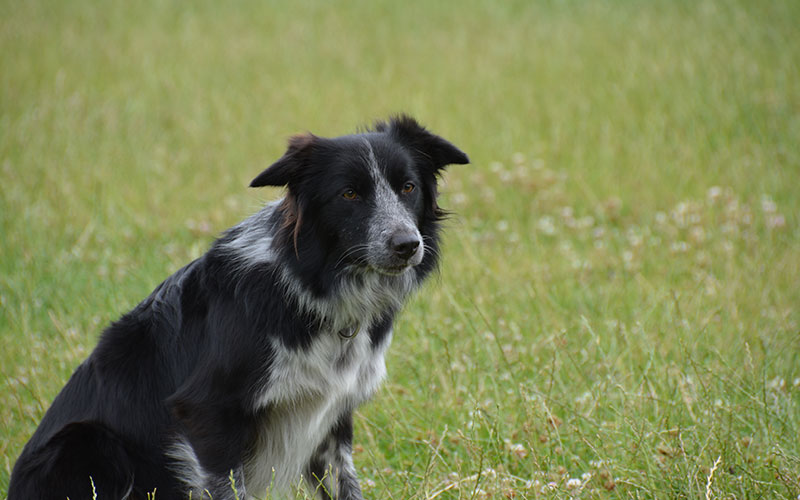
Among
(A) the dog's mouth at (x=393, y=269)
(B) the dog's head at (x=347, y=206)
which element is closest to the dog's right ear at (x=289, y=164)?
(B) the dog's head at (x=347, y=206)

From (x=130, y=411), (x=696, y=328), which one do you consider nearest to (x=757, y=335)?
(x=696, y=328)

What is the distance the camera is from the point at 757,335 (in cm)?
454

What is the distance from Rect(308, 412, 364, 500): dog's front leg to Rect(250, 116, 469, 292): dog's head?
742 mm

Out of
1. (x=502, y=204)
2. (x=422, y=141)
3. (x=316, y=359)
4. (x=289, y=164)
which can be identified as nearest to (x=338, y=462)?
(x=316, y=359)

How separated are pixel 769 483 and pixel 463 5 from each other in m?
10.7

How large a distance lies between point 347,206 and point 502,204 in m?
4.07

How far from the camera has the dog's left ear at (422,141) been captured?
335 centimetres

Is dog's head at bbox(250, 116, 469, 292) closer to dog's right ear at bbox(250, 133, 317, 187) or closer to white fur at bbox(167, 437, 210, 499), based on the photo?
dog's right ear at bbox(250, 133, 317, 187)

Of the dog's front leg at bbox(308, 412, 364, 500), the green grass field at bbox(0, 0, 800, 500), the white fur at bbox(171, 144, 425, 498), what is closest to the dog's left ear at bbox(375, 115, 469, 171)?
the white fur at bbox(171, 144, 425, 498)

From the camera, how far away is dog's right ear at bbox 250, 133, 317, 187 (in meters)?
2.99

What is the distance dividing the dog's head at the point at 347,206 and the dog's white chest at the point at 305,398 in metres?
0.34

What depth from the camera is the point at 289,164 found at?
3.06 meters

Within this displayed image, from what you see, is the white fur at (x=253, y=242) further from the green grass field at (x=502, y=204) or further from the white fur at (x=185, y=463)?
the green grass field at (x=502, y=204)

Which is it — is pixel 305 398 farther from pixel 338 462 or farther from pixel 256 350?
pixel 338 462
